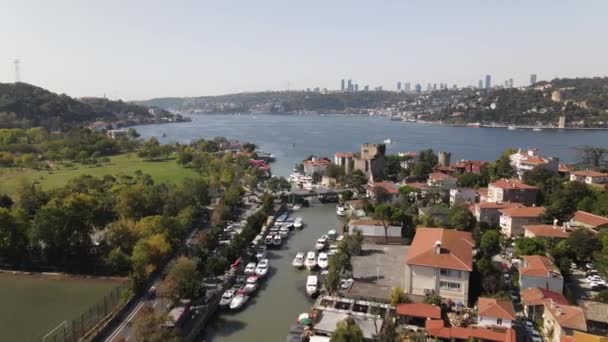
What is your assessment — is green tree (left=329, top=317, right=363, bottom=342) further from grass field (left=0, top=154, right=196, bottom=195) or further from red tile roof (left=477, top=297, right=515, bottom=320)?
grass field (left=0, top=154, right=196, bottom=195)

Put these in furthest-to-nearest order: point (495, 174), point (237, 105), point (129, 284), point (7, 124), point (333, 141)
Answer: point (237, 105)
point (333, 141)
point (7, 124)
point (495, 174)
point (129, 284)

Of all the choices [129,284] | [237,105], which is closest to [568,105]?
[129,284]

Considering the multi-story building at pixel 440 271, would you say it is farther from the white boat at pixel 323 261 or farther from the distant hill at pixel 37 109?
the distant hill at pixel 37 109

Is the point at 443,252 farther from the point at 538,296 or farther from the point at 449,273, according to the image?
the point at 538,296

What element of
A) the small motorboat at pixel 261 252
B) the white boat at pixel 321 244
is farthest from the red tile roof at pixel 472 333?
the white boat at pixel 321 244

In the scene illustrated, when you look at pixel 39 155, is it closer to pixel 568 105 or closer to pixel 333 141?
pixel 333 141
